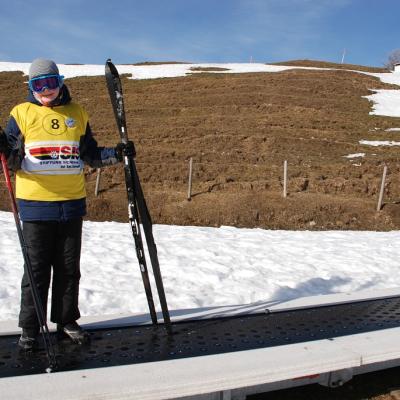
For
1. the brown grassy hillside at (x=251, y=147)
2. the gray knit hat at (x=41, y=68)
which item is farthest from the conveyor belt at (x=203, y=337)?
the brown grassy hillside at (x=251, y=147)

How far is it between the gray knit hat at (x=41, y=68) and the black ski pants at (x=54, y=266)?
3.19 ft

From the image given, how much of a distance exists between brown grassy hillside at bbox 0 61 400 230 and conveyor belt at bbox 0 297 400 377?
841cm

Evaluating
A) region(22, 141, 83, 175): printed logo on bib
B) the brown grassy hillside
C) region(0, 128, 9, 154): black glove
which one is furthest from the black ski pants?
the brown grassy hillside

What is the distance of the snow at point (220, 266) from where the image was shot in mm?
5367

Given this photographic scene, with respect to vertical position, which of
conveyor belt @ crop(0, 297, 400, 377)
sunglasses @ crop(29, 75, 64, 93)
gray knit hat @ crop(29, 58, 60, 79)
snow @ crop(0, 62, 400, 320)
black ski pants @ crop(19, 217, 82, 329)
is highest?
gray knit hat @ crop(29, 58, 60, 79)

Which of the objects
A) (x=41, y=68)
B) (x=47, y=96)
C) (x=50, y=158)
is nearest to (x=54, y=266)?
(x=50, y=158)

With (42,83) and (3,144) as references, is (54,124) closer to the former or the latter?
(42,83)

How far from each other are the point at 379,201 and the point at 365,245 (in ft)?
17.8

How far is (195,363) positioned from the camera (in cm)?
279

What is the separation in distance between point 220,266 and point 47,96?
4085 millimetres

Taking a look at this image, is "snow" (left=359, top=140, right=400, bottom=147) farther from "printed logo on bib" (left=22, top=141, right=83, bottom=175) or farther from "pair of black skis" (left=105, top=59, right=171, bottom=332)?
"printed logo on bib" (left=22, top=141, right=83, bottom=175)

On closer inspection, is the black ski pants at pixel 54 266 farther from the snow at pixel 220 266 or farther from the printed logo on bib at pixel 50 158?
the snow at pixel 220 266

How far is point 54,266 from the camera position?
3297mm

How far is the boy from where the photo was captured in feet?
10.1
